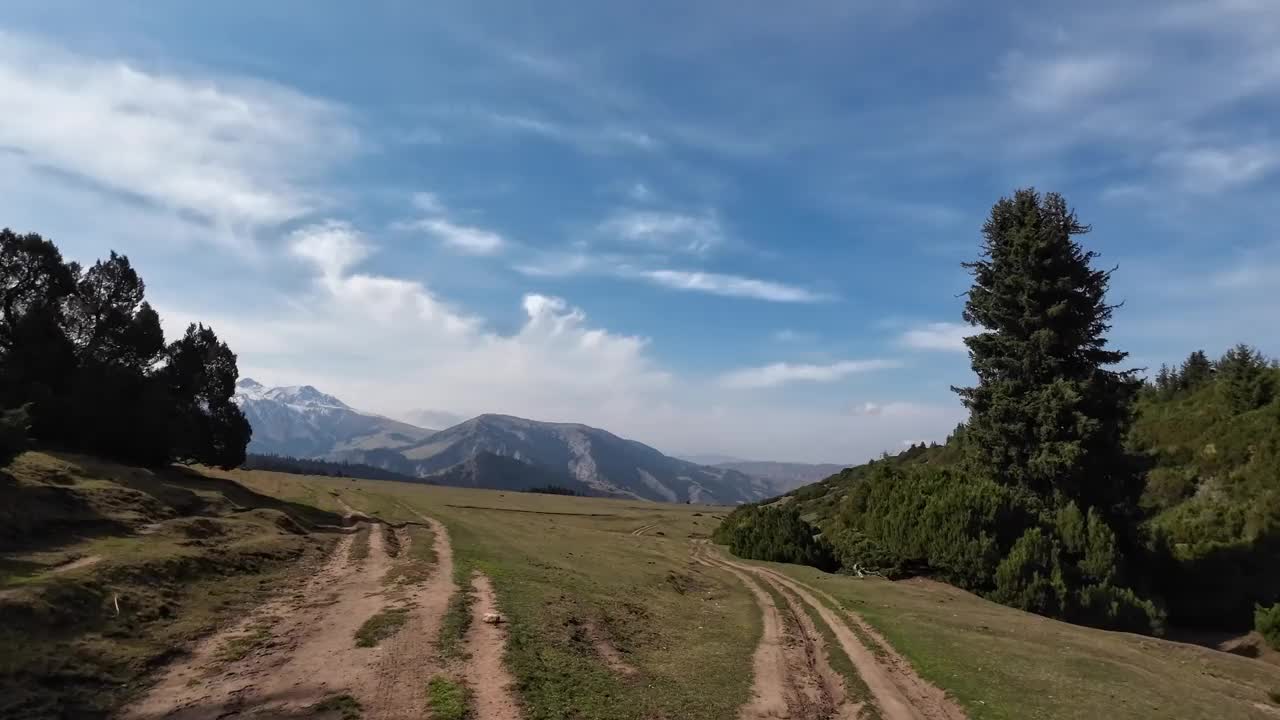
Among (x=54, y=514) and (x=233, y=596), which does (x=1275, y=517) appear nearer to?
(x=233, y=596)

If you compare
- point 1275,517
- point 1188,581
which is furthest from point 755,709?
point 1275,517

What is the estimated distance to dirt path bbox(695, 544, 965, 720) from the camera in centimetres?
1622

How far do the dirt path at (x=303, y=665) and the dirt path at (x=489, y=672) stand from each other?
1064 millimetres

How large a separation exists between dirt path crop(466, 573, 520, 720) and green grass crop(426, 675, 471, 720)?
8.6 inches

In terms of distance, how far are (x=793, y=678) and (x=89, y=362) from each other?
6406 centimetres

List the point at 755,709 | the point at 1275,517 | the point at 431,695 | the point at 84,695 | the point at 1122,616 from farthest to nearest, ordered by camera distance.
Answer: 1. the point at 1275,517
2. the point at 1122,616
3. the point at 755,709
4. the point at 431,695
5. the point at 84,695

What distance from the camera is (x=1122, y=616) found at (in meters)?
36.6

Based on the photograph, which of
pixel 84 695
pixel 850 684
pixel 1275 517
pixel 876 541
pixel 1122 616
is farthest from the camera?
pixel 876 541

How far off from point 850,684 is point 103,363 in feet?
216

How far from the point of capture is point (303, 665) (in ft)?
49.7

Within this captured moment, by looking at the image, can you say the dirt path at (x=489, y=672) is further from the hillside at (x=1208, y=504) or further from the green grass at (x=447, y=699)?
the hillside at (x=1208, y=504)

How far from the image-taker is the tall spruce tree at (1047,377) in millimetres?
46906

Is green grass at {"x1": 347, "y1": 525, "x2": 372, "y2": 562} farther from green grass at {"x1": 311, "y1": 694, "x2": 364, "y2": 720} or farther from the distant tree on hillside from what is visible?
green grass at {"x1": 311, "y1": 694, "x2": 364, "y2": 720}

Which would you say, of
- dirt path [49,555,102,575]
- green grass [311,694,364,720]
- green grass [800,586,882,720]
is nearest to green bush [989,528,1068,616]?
green grass [800,586,882,720]
